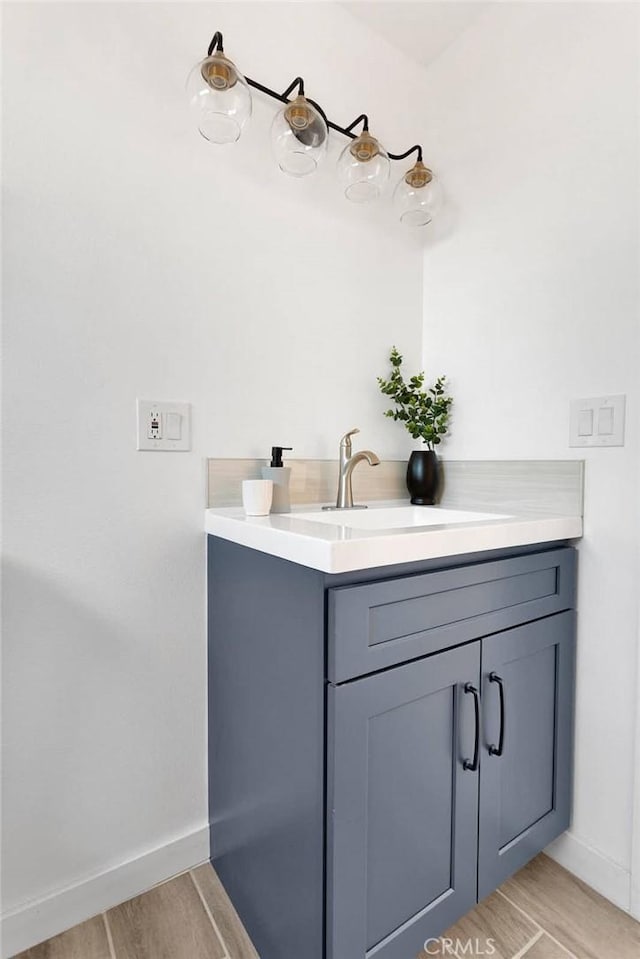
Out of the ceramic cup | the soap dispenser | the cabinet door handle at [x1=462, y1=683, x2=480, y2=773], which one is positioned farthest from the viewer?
the soap dispenser

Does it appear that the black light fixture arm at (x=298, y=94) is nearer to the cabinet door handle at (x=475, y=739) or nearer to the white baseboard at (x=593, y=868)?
the cabinet door handle at (x=475, y=739)

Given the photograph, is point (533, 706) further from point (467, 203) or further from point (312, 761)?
point (467, 203)

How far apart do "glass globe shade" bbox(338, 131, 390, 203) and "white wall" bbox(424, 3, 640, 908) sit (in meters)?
0.35

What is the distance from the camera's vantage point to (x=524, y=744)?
1137 millimetres

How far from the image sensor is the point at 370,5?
4.88 feet

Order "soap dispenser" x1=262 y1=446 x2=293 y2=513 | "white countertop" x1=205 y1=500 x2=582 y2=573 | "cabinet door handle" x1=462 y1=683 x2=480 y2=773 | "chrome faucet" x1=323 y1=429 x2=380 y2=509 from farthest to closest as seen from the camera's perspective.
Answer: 1. "chrome faucet" x1=323 y1=429 x2=380 y2=509
2. "soap dispenser" x1=262 y1=446 x2=293 y2=513
3. "cabinet door handle" x1=462 y1=683 x2=480 y2=773
4. "white countertop" x1=205 y1=500 x2=582 y2=573

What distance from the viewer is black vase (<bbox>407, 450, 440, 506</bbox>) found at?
155cm

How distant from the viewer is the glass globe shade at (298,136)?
47.1 inches

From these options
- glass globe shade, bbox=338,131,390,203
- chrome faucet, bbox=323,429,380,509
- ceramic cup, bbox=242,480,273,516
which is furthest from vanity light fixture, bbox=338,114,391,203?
ceramic cup, bbox=242,480,273,516

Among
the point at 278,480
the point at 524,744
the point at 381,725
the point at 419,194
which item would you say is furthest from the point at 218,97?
the point at 524,744

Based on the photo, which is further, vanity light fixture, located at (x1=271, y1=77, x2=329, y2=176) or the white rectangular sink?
the white rectangular sink

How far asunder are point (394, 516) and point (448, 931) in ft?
3.18

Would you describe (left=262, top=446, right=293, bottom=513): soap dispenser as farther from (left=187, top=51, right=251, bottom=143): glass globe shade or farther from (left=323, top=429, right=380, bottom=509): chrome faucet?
(left=187, top=51, right=251, bottom=143): glass globe shade

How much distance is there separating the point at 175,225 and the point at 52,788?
132cm
